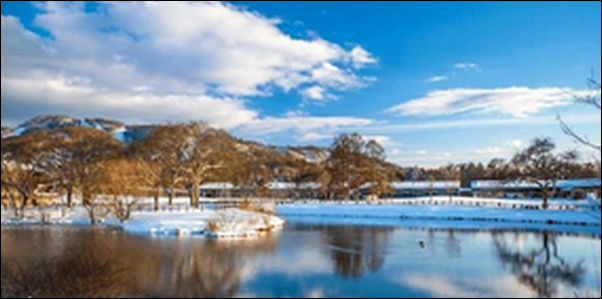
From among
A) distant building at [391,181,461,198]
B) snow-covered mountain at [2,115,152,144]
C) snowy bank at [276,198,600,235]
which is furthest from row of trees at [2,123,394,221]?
distant building at [391,181,461,198]

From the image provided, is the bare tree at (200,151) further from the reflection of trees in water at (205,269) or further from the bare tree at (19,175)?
the bare tree at (19,175)

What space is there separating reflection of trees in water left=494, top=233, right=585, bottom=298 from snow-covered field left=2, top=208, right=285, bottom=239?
38.0ft

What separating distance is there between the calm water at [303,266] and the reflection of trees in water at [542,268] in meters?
0.03

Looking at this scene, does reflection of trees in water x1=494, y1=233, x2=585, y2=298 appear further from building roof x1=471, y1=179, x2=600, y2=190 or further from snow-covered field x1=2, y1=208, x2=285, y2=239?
building roof x1=471, y1=179, x2=600, y2=190

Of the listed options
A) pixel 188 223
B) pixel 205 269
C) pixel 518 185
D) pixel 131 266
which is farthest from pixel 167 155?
pixel 518 185

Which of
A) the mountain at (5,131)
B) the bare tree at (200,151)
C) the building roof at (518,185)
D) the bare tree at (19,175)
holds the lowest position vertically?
the building roof at (518,185)

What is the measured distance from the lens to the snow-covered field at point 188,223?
76.0ft

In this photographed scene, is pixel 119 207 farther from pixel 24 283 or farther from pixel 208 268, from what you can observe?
pixel 24 283

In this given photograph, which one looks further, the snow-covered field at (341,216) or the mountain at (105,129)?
the snow-covered field at (341,216)

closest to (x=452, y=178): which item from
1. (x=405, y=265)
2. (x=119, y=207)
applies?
(x=119, y=207)

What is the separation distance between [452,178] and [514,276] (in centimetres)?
6610

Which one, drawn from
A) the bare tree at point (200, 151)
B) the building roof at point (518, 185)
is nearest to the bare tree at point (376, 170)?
the building roof at point (518, 185)

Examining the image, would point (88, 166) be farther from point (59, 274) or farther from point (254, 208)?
point (59, 274)

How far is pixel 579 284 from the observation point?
12.1 metres
